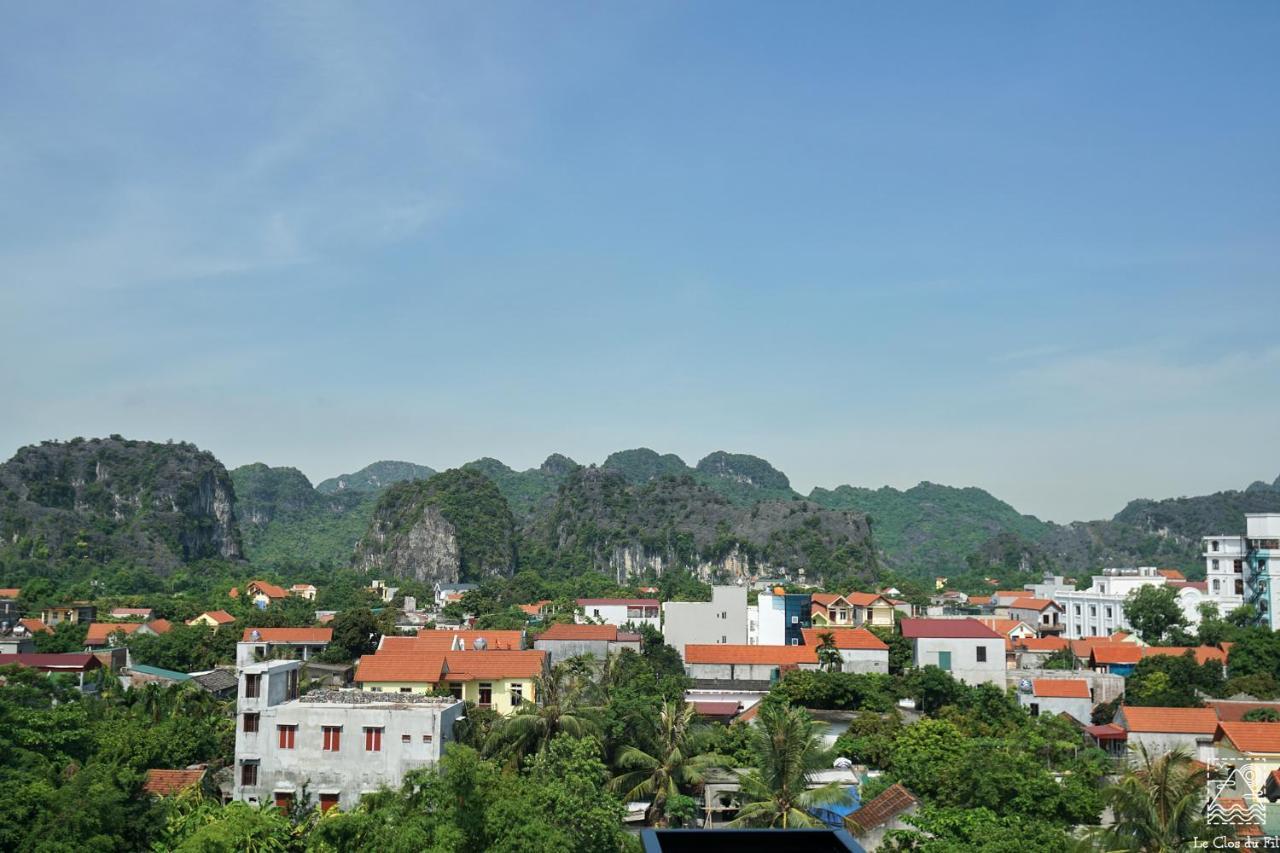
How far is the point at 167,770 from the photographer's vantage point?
21.5m

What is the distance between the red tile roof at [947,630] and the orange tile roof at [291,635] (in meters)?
21.0

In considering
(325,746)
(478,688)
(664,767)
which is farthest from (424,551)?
(664,767)

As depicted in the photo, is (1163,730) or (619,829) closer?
(619,829)

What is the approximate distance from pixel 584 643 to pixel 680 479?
267 ft

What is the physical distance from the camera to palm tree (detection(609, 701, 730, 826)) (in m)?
20.6

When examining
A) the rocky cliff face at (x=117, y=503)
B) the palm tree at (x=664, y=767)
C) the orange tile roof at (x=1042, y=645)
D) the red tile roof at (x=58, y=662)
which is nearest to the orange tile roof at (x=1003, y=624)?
the orange tile roof at (x=1042, y=645)

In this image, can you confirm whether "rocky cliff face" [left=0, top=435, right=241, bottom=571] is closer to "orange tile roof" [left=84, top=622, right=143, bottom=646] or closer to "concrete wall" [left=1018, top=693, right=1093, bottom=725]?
"orange tile roof" [left=84, top=622, right=143, bottom=646]

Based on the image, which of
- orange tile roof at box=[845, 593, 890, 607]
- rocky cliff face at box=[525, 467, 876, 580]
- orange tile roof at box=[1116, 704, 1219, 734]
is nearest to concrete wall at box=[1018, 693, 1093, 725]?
orange tile roof at box=[1116, 704, 1219, 734]

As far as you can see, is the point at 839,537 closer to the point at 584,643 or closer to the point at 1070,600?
the point at 1070,600

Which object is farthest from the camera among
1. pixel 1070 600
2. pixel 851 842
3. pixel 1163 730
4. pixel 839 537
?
pixel 839 537

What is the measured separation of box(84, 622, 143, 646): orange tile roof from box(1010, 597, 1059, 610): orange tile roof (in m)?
44.9

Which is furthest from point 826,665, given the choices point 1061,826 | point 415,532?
point 415,532

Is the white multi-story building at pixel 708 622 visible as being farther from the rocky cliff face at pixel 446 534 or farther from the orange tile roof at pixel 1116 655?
the rocky cliff face at pixel 446 534

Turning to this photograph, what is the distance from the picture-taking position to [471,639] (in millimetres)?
35750
